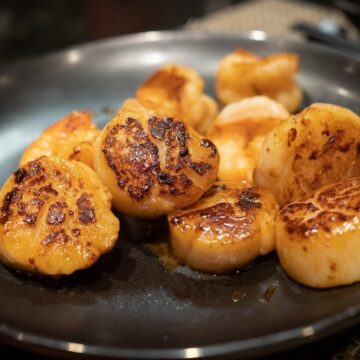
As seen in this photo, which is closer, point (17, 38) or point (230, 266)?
point (230, 266)

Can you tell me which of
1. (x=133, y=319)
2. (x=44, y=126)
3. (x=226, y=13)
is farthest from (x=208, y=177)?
(x=226, y=13)

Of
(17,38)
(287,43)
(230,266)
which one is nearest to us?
(230,266)

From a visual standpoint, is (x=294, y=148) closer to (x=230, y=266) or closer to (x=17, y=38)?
(x=230, y=266)

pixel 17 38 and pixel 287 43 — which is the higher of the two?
pixel 287 43

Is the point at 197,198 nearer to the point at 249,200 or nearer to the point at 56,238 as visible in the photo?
the point at 249,200

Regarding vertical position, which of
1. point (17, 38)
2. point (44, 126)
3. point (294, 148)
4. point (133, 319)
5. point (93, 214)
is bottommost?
point (17, 38)

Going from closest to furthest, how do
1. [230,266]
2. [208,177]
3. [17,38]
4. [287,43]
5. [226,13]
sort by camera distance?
[230,266] → [208,177] → [287,43] → [226,13] → [17,38]

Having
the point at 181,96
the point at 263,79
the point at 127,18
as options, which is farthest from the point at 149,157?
the point at 127,18
